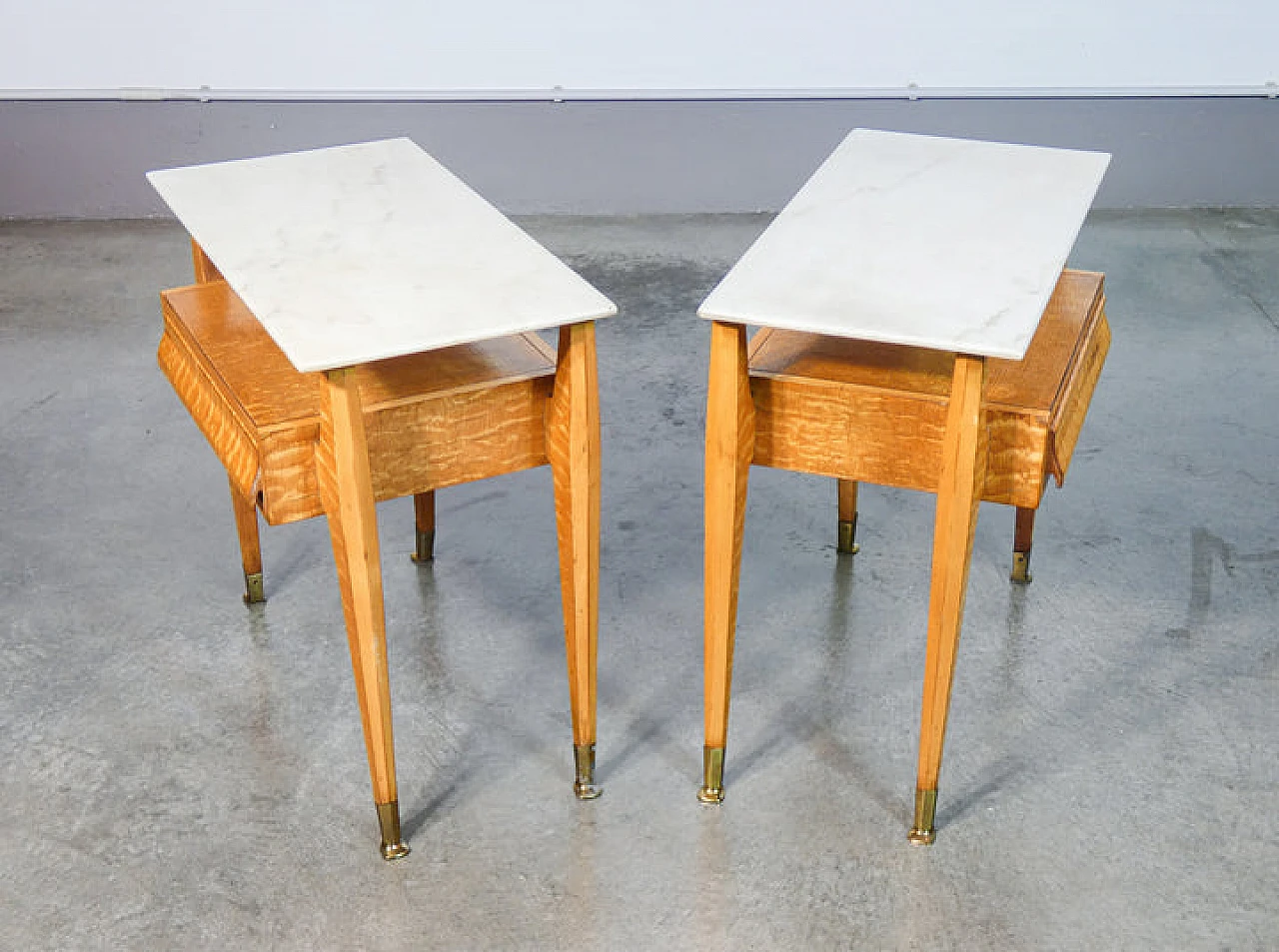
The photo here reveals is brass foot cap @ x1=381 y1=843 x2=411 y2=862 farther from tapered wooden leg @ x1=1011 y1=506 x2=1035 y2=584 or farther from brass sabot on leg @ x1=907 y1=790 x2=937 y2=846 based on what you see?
tapered wooden leg @ x1=1011 y1=506 x2=1035 y2=584

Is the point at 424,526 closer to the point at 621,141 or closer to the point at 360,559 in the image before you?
the point at 360,559

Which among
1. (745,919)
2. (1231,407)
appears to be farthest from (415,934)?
(1231,407)

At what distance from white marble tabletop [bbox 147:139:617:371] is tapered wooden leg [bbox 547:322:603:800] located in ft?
0.29

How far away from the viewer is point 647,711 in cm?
269

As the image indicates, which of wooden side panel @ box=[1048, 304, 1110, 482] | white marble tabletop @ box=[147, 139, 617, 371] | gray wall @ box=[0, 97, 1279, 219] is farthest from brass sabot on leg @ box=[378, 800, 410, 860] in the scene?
gray wall @ box=[0, 97, 1279, 219]

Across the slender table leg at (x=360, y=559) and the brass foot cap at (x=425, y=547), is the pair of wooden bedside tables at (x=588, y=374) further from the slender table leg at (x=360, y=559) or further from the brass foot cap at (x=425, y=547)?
the brass foot cap at (x=425, y=547)

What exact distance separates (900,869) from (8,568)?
1882mm

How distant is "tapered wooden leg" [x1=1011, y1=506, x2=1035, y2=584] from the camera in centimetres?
299

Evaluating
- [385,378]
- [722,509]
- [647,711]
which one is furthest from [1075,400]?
[385,378]

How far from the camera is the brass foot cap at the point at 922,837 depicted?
2.37 meters

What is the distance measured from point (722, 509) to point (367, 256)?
65 cm

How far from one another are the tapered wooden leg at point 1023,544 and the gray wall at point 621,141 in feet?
7.57

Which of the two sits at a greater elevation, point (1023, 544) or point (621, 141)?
point (621, 141)

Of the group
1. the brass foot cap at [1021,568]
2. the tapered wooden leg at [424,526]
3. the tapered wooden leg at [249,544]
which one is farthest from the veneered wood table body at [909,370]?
the tapered wooden leg at [249,544]
